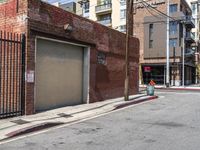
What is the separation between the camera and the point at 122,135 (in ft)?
31.4

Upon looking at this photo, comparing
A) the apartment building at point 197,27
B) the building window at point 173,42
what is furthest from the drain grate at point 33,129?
the apartment building at point 197,27

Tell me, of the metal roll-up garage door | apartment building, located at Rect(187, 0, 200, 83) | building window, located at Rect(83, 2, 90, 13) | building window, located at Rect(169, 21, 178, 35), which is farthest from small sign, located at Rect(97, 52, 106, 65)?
building window, located at Rect(83, 2, 90, 13)

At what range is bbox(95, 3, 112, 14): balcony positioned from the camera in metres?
62.6

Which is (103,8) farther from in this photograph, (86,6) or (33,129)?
(33,129)

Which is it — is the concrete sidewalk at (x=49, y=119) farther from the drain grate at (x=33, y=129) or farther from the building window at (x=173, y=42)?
the building window at (x=173, y=42)

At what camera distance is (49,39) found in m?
14.1

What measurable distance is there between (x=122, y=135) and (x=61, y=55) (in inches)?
264

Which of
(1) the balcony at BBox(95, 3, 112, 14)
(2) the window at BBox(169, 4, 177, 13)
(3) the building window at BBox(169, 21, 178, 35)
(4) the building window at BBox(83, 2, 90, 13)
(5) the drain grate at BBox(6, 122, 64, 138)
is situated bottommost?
(5) the drain grate at BBox(6, 122, 64, 138)

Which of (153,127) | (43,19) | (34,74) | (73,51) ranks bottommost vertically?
(153,127)

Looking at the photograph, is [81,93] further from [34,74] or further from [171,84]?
[171,84]

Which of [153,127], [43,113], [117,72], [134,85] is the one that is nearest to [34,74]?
[43,113]

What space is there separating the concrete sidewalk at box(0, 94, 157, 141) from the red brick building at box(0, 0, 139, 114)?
2.49ft

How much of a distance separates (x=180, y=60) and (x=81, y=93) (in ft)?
110

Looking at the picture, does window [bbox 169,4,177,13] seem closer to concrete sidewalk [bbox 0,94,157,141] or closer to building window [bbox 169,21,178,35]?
building window [bbox 169,21,178,35]
